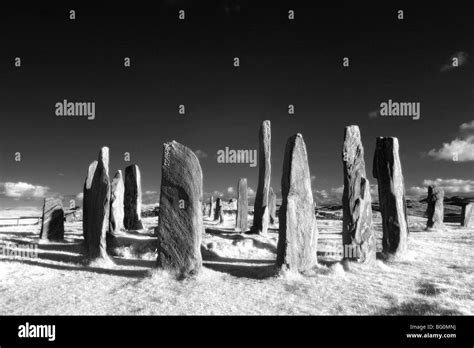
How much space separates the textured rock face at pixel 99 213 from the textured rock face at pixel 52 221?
13.9 feet

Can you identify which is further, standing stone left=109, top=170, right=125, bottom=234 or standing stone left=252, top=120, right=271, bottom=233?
standing stone left=252, top=120, right=271, bottom=233

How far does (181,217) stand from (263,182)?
805 centimetres

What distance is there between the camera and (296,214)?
8.38 metres

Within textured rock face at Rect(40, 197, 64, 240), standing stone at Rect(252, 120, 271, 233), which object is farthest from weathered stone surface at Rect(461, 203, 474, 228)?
textured rock face at Rect(40, 197, 64, 240)

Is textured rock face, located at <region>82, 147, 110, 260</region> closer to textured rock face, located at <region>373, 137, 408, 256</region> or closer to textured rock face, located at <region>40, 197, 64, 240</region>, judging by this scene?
textured rock face, located at <region>40, 197, 64, 240</region>

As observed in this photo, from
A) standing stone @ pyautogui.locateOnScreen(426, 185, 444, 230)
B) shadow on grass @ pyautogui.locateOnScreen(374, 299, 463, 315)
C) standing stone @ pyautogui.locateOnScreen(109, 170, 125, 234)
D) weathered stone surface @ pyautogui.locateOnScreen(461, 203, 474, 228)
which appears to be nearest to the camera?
shadow on grass @ pyautogui.locateOnScreen(374, 299, 463, 315)

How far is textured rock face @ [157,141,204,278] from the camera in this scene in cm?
820

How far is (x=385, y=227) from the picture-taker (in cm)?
1055

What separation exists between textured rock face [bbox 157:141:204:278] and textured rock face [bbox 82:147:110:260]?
2.35 m

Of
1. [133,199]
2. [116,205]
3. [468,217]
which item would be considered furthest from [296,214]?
[468,217]

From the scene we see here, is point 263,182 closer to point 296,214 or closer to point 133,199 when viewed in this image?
point 133,199
